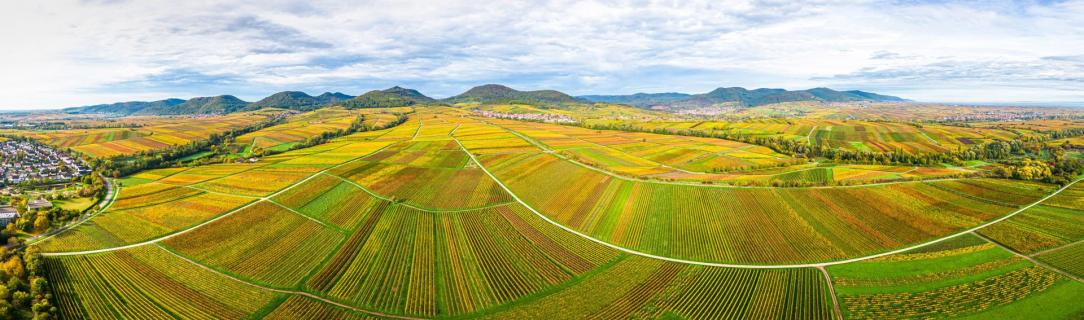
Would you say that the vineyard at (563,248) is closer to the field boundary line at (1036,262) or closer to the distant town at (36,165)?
the field boundary line at (1036,262)

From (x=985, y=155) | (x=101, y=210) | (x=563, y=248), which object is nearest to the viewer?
(x=563, y=248)

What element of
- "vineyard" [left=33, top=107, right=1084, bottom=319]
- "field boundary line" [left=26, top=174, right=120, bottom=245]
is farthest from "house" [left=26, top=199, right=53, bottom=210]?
"vineyard" [left=33, top=107, right=1084, bottom=319]

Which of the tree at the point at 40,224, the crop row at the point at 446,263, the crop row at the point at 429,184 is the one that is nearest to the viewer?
the crop row at the point at 446,263

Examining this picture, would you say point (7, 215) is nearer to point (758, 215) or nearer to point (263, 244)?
point (263, 244)

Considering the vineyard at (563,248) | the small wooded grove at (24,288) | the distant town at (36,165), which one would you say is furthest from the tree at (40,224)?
the distant town at (36,165)

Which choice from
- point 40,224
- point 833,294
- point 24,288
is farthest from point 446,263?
point 40,224
